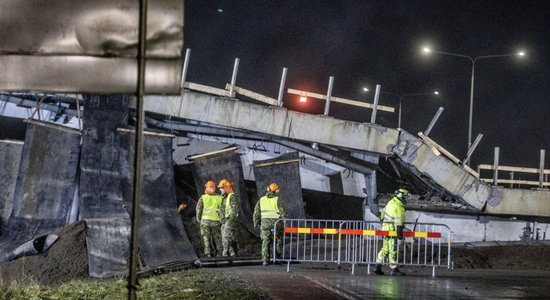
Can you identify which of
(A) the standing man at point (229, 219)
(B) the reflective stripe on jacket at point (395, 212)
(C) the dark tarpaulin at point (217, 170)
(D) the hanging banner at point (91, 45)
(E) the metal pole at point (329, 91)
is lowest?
(A) the standing man at point (229, 219)

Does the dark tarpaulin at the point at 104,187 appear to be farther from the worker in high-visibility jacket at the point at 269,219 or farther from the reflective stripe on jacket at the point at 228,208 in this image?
the worker in high-visibility jacket at the point at 269,219

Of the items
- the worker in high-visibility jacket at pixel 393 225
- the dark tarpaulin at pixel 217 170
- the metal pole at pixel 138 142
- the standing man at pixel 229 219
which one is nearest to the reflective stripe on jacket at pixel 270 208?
the standing man at pixel 229 219

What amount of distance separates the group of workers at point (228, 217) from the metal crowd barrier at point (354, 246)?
27 centimetres

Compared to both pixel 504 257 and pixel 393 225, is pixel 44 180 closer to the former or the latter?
pixel 393 225

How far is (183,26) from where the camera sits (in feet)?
21.9

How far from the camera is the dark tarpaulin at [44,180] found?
21.4 metres

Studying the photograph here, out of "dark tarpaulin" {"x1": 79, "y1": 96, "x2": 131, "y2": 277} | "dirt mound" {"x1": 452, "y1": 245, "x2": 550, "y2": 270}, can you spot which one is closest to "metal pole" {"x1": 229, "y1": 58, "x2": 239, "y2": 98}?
"dark tarpaulin" {"x1": 79, "y1": 96, "x2": 131, "y2": 277}

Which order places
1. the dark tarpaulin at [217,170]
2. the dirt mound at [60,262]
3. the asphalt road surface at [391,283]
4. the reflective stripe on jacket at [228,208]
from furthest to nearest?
the dark tarpaulin at [217,170] < the reflective stripe on jacket at [228,208] < the dirt mound at [60,262] < the asphalt road surface at [391,283]

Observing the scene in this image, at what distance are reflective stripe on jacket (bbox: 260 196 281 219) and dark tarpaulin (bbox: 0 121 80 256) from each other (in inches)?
246

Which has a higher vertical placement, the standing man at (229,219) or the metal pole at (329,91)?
the metal pole at (329,91)

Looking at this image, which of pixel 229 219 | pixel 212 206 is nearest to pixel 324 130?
pixel 212 206

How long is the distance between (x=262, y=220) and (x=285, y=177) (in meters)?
6.55

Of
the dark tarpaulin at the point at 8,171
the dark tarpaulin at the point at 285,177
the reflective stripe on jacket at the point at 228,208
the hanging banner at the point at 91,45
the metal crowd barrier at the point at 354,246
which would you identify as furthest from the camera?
the dark tarpaulin at the point at 285,177

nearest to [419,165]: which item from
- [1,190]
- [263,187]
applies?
[263,187]
